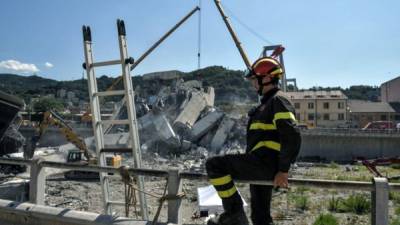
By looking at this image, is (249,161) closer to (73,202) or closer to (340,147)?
(73,202)

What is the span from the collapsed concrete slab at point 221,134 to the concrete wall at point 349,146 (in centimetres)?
813

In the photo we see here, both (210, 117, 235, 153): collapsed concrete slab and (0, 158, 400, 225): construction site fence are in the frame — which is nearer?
(0, 158, 400, 225): construction site fence

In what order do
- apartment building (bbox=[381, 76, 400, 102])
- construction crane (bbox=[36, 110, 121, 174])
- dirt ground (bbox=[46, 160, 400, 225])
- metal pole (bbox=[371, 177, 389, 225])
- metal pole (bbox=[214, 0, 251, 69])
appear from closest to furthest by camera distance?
metal pole (bbox=[371, 177, 389, 225]) → dirt ground (bbox=[46, 160, 400, 225]) → construction crane (bbox=[36, 110, 121, 174]) → metal pole (bbox=[214, 0, 251, 69]) → apartment building (bbox=[381, 76, 400, 102])

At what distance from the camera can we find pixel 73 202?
57.3 ft

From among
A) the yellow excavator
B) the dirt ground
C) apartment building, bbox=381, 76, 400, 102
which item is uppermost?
apartment building, bbox=381, 76, 400, 102

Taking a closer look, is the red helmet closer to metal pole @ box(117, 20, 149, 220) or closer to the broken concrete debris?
metal pole @ box(117, 20, 149, 220)

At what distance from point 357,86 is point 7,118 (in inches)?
6908

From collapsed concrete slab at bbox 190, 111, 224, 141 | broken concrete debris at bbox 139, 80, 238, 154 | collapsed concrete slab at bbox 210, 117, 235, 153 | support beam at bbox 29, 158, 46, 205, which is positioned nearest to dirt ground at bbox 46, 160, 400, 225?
support beam at bbox 29, 158, 46, 205

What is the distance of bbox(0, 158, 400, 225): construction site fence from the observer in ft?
9.69

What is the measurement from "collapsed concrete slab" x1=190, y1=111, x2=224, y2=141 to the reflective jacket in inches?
1482

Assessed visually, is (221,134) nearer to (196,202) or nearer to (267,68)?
(196,202)

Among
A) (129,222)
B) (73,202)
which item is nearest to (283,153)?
(129,222)

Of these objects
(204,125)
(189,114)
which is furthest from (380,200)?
(189,114)

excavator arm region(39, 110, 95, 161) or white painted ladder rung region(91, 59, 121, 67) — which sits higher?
white painted ladder rung region(91, 59, 121, 67)
